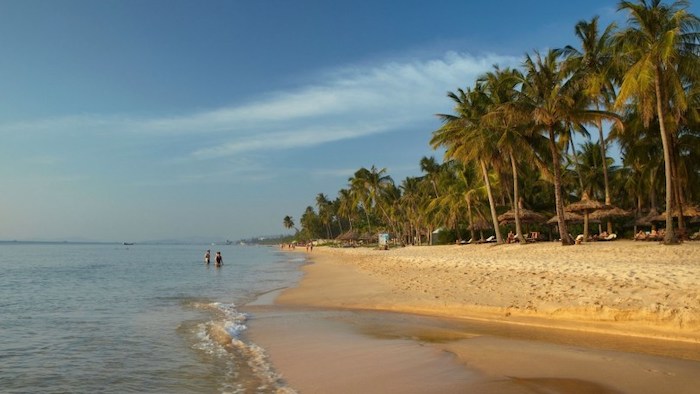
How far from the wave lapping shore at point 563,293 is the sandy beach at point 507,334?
0.11ft

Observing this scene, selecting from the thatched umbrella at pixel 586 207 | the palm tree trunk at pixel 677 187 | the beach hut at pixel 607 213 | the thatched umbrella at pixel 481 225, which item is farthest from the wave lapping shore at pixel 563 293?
the thatched umbrella at pixel 481 225

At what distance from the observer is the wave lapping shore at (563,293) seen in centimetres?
→ 888

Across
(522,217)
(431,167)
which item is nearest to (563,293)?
(522,217)

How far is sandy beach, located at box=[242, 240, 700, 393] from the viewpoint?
20.6ft

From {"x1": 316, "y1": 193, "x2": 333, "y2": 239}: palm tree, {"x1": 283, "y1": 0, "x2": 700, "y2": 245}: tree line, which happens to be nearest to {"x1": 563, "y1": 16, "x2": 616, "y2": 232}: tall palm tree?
{"x1": 283, "y1": 0, "x2": 700, "y2": 245}: tree line

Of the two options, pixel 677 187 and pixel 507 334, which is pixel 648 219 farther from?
pixel 507 334

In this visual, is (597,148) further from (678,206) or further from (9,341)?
(9,341)

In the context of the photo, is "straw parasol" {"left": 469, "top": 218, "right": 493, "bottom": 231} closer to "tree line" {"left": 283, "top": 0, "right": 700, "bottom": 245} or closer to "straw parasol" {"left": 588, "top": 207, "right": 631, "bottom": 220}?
"tree line" {"left": 283, "top": 0, "right": 700, "bottom": 245}

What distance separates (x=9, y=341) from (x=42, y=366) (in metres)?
2.86

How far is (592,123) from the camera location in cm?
2586

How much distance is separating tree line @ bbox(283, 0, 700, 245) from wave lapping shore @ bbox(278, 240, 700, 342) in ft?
23.3

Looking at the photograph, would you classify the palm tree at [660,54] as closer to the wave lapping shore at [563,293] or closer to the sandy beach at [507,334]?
the wave lapping shore at [563,293]

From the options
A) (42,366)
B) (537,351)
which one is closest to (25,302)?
(42,366)

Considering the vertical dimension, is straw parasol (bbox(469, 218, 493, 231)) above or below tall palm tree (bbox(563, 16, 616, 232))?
below
